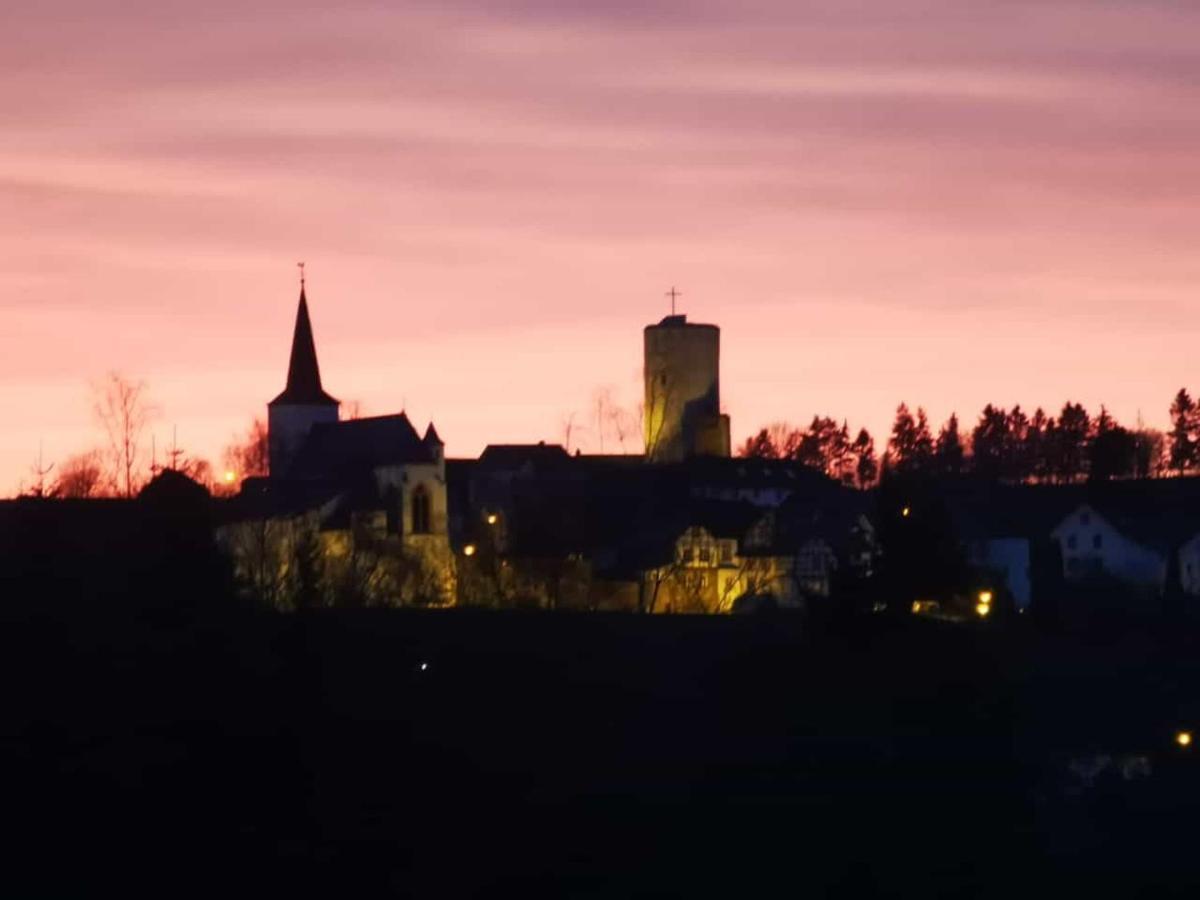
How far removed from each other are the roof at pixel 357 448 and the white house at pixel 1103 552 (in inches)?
863

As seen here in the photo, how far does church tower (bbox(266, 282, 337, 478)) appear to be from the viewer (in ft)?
330

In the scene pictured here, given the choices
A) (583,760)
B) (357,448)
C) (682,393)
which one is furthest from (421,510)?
(583,760)

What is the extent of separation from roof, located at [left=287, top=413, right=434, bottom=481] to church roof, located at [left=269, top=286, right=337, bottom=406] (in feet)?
30.6

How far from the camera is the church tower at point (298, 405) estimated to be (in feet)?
330

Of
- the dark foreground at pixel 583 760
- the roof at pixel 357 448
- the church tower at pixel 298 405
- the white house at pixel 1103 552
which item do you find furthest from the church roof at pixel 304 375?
the dark foreground at pixel 583 760

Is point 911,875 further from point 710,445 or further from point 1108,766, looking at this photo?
point 710,445

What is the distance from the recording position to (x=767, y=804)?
4259 centimetres

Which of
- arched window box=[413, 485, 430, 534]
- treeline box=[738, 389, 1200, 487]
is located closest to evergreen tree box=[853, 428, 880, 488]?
treeline box=[738, 389, 1200, 487]

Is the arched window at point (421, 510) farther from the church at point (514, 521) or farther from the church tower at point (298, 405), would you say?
the church tower at point (298, 405)

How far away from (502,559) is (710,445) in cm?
3260

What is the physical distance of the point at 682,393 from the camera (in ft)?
364

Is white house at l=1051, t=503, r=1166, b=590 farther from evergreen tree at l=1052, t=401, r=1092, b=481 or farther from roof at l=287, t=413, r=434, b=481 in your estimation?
evergreen tree at l=1052, t=401, r=1092, b=481

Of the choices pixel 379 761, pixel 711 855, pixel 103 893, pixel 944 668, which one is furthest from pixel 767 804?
pixel 103 893

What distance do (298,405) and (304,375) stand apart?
1488 millimetres
